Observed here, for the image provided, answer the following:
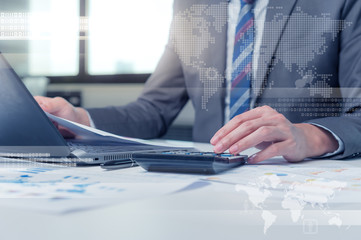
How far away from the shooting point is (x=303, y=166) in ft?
1.49

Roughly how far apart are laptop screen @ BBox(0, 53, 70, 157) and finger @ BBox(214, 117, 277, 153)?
0.18 m

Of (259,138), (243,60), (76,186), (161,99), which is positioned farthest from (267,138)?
(161,99)

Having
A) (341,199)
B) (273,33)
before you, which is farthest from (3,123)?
(273,33)

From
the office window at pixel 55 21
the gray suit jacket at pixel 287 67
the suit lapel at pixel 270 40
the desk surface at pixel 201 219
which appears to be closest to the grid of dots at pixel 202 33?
the gray suit jacket at pixel 287 67

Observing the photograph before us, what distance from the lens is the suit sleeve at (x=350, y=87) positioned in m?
0.56

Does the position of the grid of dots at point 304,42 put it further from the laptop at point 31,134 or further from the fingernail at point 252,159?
the laptop at point 31,134

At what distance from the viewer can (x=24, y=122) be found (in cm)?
47

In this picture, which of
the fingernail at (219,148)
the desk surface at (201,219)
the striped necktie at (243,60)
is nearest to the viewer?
the desk surface at (201,219)

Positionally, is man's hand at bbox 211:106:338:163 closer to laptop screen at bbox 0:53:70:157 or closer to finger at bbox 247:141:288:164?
finger at bbox 247:141:288:164

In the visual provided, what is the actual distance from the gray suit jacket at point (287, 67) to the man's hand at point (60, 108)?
6 centimetres

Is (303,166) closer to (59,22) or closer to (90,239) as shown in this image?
(90,239)

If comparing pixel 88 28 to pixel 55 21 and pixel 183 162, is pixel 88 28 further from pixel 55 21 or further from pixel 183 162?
pixel 183 162

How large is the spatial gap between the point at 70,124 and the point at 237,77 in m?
0.43

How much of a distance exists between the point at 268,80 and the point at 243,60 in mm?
90
